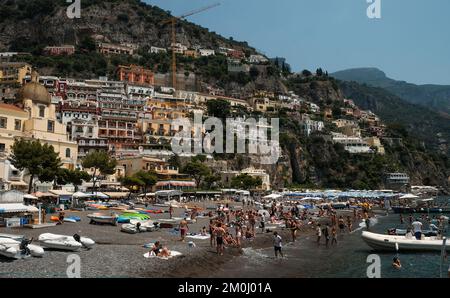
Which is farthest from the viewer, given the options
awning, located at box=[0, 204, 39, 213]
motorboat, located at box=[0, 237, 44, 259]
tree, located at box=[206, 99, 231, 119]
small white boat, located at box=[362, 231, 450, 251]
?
tree, located at box=[206, 99, 231, 119]

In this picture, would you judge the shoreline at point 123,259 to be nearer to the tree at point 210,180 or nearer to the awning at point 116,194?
the awning at point 116,194

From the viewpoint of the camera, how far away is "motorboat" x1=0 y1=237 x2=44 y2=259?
48.2ft

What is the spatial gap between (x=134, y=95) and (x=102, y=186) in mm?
57558

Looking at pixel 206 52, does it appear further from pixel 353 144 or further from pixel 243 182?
pixel 243 182

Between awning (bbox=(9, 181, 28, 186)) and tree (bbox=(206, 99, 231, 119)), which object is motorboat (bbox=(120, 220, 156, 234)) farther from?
tree (bbox=(206, 99, 231, 119))

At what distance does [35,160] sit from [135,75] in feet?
304

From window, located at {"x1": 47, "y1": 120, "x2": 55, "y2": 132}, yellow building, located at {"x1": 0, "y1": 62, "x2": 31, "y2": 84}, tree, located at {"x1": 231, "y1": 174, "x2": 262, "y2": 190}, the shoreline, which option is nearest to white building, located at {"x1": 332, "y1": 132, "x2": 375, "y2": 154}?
tree, located at {"x1": 231, "y1": 174, "x2": 262, "y2": 190}

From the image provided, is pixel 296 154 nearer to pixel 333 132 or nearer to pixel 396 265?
pixel 333 132

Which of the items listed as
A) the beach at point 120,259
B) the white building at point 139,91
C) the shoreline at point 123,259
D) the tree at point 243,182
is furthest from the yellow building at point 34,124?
the white building at point 139,91

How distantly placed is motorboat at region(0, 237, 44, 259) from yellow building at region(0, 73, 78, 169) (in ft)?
101

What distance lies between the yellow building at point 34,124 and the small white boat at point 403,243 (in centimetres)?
3500

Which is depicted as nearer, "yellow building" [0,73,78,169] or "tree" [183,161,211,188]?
"yellow building" [0,73,78,169]
